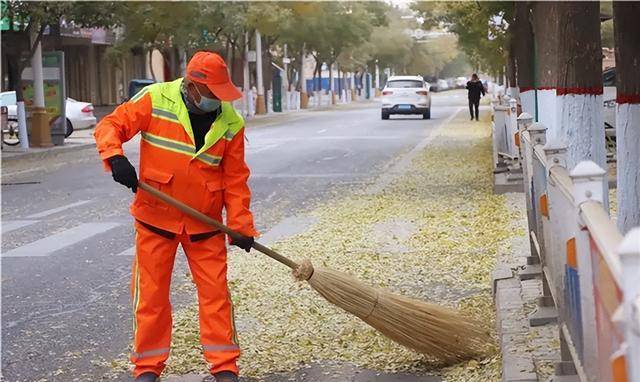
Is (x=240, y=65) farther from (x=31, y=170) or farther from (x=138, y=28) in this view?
(x=31, y=170)

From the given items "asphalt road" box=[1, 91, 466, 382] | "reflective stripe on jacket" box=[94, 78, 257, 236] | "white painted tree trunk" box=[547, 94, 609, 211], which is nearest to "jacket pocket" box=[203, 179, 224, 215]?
"reflective stripe on jacket" box=[94, 78, 257, 236]

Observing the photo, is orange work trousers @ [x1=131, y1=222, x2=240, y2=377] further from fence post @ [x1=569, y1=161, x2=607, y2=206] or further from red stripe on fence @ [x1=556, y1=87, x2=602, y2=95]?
red stripe on fence @ [x1=556, y1=87, x2=602, y2=95]

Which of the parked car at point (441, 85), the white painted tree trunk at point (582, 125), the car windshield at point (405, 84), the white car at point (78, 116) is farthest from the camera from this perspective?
the parked car at point (441, 85)

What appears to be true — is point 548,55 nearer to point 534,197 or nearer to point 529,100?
point 534,197

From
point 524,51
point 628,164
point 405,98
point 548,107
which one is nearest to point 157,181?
point 628,164

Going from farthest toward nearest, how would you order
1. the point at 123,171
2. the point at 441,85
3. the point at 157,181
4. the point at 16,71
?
the point at 441,85
the point at 16,71
the point at 157,181
the point at 123,171

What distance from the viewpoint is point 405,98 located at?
39062 mm

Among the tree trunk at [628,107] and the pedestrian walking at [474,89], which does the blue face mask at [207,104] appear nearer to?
the tree trunk at [628,107]

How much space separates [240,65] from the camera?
2208 inches

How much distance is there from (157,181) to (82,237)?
610cm

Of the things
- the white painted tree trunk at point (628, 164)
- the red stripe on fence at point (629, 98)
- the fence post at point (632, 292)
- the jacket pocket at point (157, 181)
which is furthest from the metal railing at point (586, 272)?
the red stripe on fence at point (629, 98)

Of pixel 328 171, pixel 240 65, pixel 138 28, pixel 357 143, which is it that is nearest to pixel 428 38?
pixel 240 65

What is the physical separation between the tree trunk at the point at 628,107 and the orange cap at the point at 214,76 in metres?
4.03

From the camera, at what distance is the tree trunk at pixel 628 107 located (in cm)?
853
